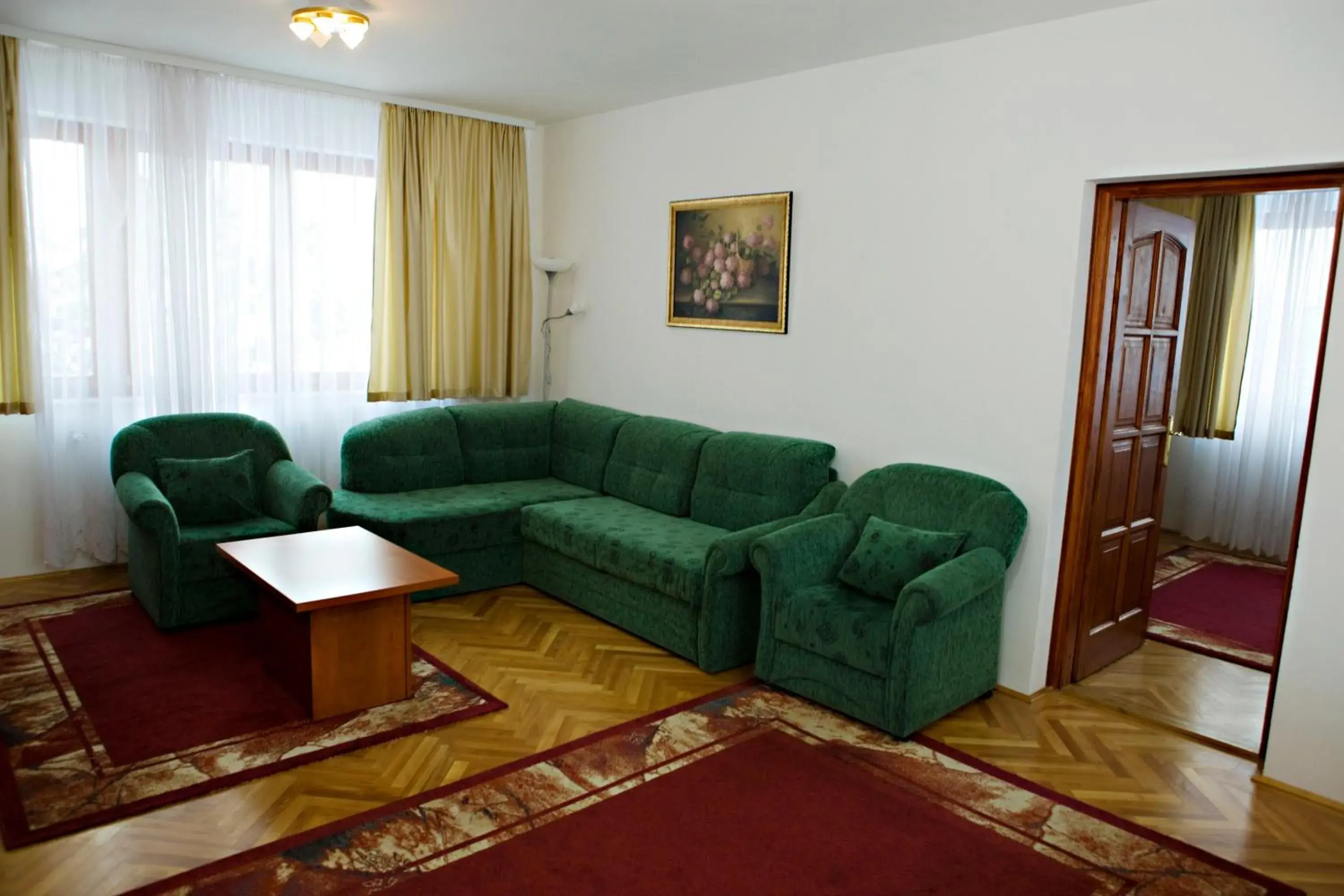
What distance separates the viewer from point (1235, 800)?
120 inches

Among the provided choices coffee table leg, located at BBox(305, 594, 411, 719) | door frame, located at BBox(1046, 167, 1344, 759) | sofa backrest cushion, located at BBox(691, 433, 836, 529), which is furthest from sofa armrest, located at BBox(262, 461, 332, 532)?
door frame, located at BBox(1046, 167, 1344, 759)

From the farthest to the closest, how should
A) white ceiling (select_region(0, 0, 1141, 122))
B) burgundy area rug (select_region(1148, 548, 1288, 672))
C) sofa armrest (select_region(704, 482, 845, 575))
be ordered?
burgundy area rug (select_region(1148, 548, 1288, 672)) < sofa armrest (select_region(704, 482, 845, 575)) < white ceiling (select_region(0, 0, 1141, 122))

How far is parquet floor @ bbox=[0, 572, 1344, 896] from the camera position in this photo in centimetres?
259

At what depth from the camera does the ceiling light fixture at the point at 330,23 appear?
12.2ft

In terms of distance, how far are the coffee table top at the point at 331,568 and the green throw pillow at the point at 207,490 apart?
381 millimetres

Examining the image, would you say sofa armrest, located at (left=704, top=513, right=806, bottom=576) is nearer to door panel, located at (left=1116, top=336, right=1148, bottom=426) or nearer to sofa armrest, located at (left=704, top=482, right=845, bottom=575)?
sofa armrest, located at (left=704, top=482, right=845, bottom=575)

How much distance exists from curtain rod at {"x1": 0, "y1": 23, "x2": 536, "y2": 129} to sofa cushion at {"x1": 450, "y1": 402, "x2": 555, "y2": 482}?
1832 mm

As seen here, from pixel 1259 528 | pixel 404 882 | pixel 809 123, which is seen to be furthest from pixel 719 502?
pixel 1259 528

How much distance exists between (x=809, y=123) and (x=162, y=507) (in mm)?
3444

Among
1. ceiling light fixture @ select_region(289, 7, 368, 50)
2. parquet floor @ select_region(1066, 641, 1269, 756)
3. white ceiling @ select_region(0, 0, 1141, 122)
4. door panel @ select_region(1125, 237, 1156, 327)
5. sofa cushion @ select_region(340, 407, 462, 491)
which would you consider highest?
white ceiling @ select_region(0, 0, 1141, 122)

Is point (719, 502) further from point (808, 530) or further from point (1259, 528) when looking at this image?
point (1259, 528)

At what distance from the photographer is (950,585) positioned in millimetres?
3283

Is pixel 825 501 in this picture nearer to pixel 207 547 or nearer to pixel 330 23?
pixel 207 547

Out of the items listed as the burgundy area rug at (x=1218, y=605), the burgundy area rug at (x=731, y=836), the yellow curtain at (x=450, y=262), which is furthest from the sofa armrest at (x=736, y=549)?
the yellow curtain at (x=450, y=262)
